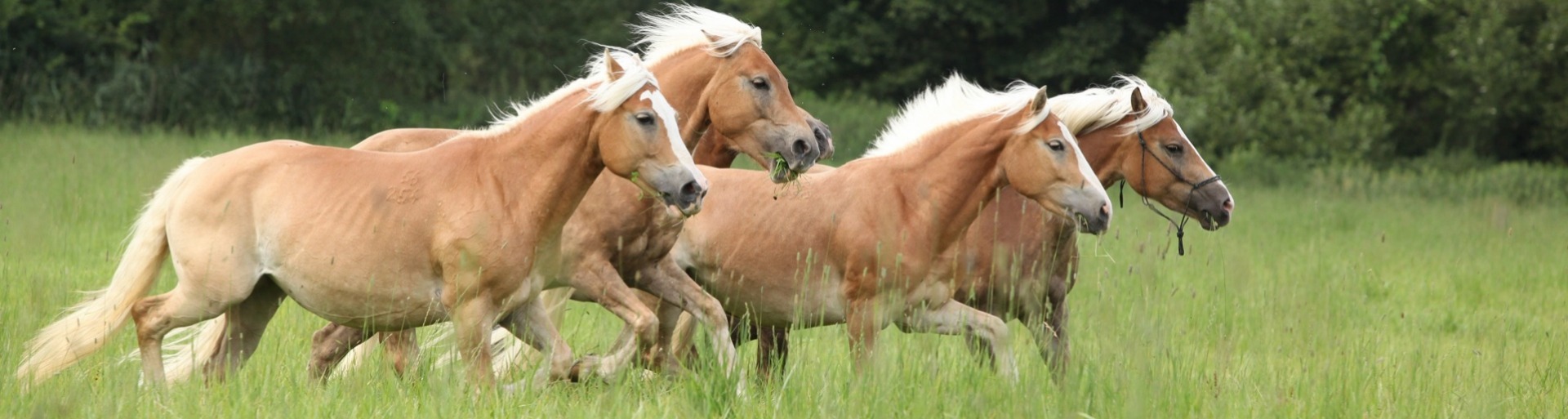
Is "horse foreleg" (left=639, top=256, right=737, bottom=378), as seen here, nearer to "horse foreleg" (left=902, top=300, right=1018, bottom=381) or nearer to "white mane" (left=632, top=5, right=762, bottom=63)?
"horse foreleg" (left=902, top=300, right=1018, bottom=381)

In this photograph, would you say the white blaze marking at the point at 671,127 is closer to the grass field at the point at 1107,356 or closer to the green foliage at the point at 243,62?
the grass field at the point at 1107,356

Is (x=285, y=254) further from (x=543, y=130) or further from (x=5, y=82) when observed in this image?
(x=5, y=82)

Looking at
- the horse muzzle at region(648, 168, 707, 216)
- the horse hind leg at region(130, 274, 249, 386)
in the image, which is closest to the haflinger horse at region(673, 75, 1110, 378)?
the horse muzzle at region(648, 168, 707, 216)

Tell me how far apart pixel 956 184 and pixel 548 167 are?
1983mm

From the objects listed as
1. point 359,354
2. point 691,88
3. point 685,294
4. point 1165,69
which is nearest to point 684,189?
point 685,294

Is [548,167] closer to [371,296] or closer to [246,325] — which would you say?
[371,296]

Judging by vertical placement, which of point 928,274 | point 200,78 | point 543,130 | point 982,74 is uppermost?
point 543,130

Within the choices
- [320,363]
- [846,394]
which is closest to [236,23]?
[320,363]

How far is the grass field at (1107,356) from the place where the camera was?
17.6 ft

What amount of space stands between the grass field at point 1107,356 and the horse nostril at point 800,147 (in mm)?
773

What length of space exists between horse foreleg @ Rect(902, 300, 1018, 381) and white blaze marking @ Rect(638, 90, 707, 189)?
1.31 m

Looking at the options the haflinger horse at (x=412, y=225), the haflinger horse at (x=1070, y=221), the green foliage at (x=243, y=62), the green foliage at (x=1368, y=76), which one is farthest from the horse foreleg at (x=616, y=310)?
the green foliage at (x=1368, y=76)

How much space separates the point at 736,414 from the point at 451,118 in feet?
81.5

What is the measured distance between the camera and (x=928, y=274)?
690 centimetres
